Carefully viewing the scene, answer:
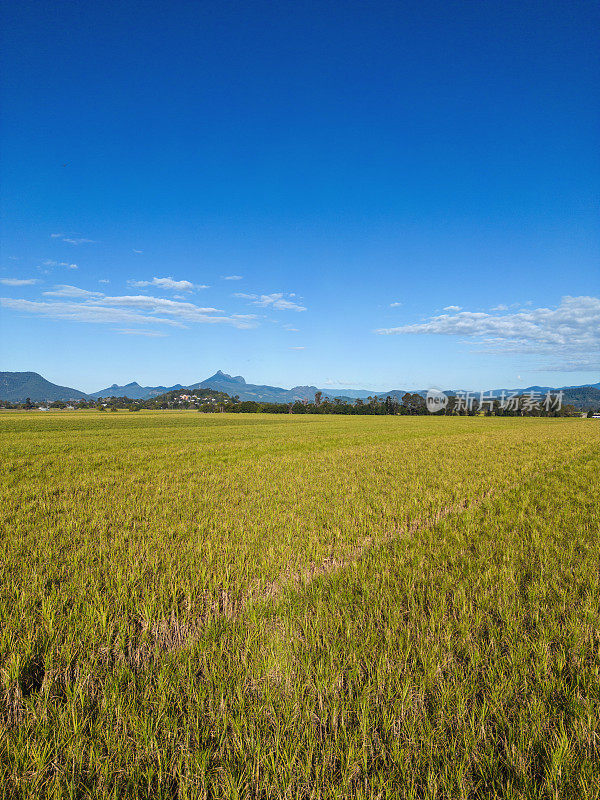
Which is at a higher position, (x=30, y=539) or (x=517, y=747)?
(x=517, y=747)

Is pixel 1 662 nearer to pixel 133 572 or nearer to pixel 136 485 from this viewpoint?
pixel 133 572

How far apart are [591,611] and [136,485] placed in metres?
10.5

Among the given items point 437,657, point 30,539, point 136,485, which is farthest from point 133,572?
point 136,485

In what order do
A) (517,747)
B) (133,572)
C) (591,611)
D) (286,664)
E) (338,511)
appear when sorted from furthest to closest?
(338,511) < (133,572) < (591,611) < (286,664) < (517,747)

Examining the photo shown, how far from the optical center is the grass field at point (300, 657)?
2045mm

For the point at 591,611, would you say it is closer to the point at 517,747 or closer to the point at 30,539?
the point at 517,747

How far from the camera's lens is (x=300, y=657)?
119 inches

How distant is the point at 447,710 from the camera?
245cm

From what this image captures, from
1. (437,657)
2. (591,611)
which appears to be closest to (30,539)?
(437,657)

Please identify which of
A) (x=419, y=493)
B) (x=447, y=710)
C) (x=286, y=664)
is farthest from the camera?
(x=419, y=493)

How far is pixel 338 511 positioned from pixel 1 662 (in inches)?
229

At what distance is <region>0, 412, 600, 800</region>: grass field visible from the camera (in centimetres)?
204

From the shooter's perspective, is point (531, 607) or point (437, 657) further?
point (531, 607)

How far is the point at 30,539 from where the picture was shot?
20.3ft
